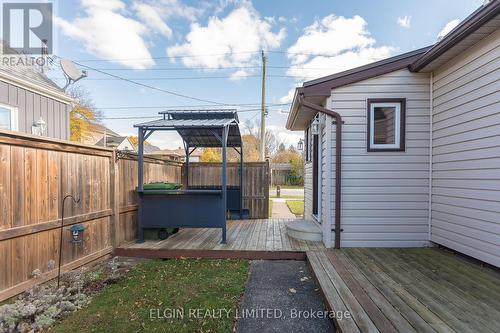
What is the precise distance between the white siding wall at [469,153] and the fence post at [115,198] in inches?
204

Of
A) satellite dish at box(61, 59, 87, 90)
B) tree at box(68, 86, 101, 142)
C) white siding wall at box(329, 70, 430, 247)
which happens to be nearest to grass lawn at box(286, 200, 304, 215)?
white siding wall at box(329, 70, 430, 247)

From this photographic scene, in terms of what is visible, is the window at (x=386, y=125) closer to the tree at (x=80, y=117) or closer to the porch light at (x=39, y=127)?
the porch light at (x=39, y=127)

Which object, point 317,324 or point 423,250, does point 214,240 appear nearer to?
point 317,324

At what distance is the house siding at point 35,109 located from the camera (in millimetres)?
5180

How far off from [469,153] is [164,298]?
165 inches

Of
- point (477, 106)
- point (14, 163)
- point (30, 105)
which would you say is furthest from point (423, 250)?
point (30, 105)

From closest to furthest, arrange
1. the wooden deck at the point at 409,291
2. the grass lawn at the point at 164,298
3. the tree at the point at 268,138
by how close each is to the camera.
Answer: the wooden deck at the point at 409,291
the grass lawn at the point at 164,298
the tree at the point at 268,138

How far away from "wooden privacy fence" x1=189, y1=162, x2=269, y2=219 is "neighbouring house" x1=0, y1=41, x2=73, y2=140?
3590 millimetres

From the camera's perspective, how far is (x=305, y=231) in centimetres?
455

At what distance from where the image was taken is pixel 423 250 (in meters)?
3.91

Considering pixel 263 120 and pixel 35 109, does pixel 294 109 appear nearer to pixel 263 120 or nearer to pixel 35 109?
pixel 35 109

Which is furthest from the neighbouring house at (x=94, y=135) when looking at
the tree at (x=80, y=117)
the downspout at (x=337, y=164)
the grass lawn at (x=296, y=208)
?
the downspout at (x=337, y=164)

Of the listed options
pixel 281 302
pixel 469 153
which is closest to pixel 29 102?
pixel 281 302

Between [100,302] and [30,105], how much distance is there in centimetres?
538
